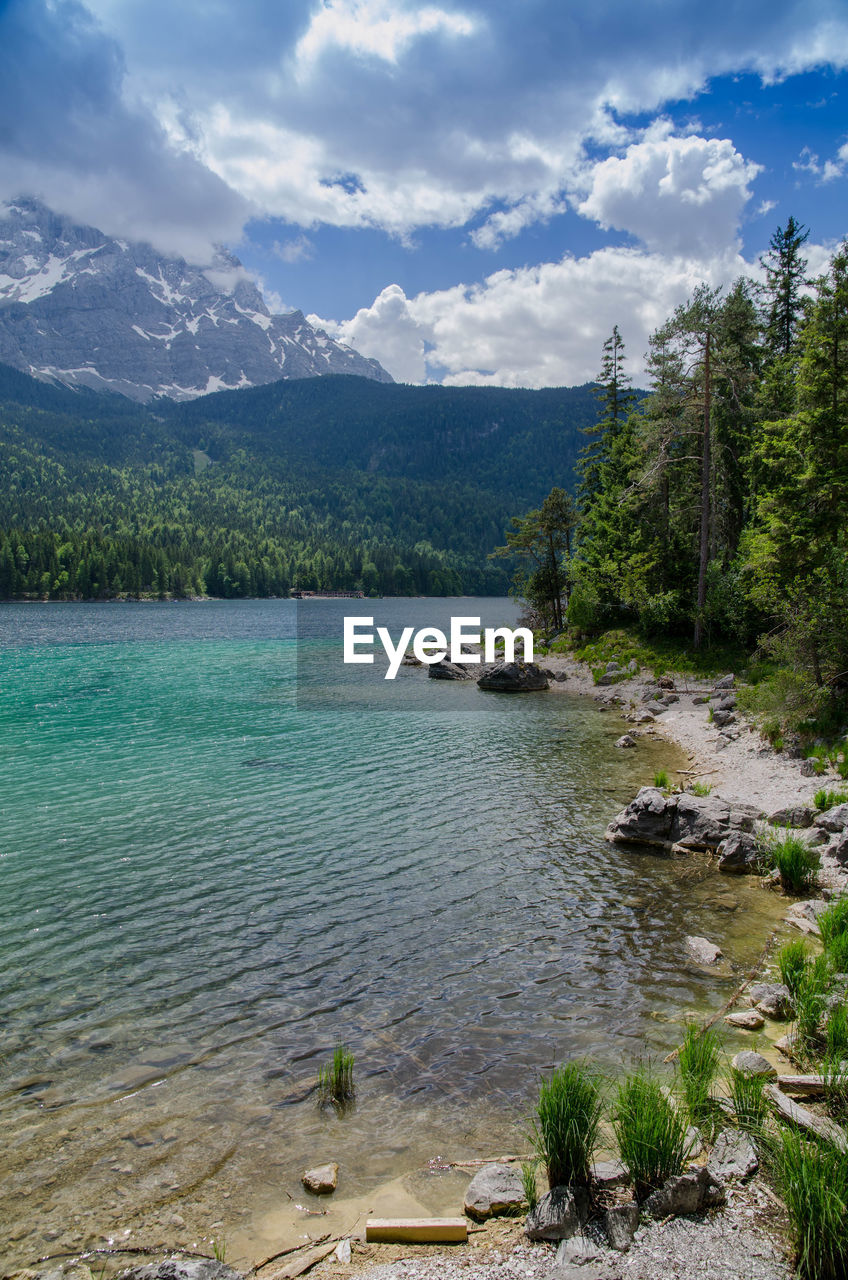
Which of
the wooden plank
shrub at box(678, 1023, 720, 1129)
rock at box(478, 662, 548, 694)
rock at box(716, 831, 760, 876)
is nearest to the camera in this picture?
the wooden plank

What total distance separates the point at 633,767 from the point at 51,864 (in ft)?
63.1

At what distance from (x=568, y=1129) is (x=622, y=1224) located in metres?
0.85

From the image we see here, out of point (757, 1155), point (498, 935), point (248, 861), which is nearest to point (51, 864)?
point (248, 861)

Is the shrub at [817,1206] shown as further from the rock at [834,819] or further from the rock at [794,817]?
the rock at [794,817]

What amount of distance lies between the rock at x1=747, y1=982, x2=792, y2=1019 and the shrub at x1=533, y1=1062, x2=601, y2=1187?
172 inches

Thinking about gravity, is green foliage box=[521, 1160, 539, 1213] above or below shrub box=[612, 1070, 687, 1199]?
below

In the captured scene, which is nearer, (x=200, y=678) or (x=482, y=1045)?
(x=482, y=1045)

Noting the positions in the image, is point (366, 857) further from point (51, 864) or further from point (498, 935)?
point (51, 864)

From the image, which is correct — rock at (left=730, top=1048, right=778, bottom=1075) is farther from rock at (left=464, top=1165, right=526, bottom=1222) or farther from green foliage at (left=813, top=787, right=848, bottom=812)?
green foliage at (left=813, top=787, right=848, bottom=812)

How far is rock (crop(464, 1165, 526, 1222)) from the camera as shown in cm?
621

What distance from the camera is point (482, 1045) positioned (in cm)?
922

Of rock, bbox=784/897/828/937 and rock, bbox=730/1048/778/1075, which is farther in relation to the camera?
rock, bbox=784/897/828/937

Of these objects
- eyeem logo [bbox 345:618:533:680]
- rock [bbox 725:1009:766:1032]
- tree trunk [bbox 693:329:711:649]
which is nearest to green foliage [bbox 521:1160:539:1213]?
rock [bbox 725:1009:766:1032]

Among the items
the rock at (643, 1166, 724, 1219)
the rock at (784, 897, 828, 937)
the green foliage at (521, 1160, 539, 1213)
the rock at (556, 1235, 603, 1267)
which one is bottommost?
the rock at (784, 897, 828, 937)
